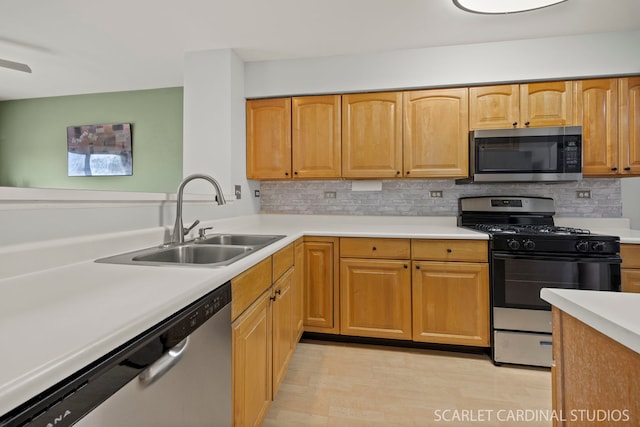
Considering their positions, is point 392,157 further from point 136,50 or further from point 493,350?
point 136,50

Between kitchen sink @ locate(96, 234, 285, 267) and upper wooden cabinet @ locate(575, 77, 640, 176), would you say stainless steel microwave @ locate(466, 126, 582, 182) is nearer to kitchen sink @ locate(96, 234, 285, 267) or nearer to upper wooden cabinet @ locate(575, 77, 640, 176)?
upper wooden cabinet @ locate(575, 77, 640, 176)

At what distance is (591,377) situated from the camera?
2.06 feet

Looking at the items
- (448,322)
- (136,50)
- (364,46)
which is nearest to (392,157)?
(364,46)

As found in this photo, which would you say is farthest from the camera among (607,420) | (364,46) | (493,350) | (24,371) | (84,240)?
(364,46)

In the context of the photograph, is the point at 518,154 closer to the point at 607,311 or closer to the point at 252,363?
the point at 607,311

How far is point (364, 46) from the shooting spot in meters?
2.40

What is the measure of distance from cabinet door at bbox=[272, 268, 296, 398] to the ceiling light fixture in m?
1.89

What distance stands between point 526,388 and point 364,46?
8.46 feet

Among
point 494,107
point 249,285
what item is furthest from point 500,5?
point 249,285

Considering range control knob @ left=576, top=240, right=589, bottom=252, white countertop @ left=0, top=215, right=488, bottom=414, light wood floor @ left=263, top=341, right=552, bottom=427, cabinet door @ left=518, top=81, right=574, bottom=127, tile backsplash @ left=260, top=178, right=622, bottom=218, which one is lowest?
light wood floor @ left=263, top=341, right=552, bottom=427

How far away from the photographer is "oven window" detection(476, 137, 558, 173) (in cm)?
223

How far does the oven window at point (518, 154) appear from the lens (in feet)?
7.32

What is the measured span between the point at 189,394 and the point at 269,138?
2.19 metres

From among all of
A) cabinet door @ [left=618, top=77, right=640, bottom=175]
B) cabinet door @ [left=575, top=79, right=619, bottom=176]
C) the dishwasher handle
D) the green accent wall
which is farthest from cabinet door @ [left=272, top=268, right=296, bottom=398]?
cabinet door @ [left=618, top=77, right=640, bottom=175]
